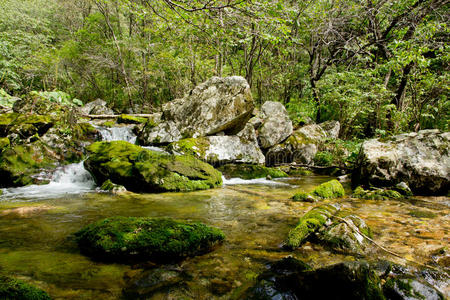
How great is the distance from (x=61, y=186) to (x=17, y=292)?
6554 mm

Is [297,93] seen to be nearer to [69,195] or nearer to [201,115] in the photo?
[201,115]

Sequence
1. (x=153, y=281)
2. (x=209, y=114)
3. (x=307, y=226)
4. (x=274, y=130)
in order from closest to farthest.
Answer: (x=153, y=281) < (x=307, y=226) < (x=209, y=114) < (x=274, y=130)

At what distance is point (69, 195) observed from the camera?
566 cm

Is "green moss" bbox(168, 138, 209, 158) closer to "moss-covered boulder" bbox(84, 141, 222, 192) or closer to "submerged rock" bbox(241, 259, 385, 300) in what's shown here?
"moss-covered boulder" bbox(84, 141, 222, 192)

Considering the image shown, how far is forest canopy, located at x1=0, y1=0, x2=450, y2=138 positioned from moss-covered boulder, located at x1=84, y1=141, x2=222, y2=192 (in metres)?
5.05

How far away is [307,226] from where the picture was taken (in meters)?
2.89

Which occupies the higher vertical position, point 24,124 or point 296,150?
point 24,124

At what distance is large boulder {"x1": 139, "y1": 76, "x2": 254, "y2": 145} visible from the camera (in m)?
10.5

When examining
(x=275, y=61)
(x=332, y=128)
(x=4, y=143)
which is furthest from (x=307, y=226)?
(x=275, y=61)

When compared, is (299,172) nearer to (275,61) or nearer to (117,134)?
(117,134)

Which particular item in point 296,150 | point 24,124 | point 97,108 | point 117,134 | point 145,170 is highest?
point 97,108

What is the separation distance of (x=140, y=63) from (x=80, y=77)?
873 cm

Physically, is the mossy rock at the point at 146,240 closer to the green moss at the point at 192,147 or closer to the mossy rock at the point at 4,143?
the green moss at the point at 192,147

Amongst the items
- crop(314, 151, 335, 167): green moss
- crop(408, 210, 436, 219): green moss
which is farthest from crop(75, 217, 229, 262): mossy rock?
crop(314, 151, 335, 167): green moss
